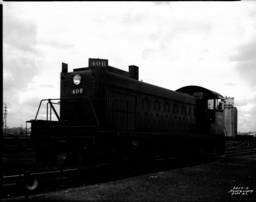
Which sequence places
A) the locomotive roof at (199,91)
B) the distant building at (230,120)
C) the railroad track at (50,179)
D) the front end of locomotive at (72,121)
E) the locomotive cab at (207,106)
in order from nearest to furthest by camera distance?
the railroad track at (50,179) < the front end of locomotive at (72,121) < the locomotive cab at (207,106) < the locomotive roof at (199,91) < the distant building at (230,120)

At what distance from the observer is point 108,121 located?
8945mm

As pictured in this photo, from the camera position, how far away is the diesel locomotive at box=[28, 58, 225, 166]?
784 cm

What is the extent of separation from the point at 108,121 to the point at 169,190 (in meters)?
3.31

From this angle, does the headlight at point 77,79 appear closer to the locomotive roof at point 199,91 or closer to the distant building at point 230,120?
the locomotive roof at point 199,91

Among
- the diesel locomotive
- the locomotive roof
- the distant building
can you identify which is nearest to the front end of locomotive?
the diesel locomotive

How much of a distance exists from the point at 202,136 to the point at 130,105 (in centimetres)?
562

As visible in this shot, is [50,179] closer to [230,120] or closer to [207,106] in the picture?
[207,106]

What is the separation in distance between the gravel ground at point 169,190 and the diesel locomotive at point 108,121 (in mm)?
1352

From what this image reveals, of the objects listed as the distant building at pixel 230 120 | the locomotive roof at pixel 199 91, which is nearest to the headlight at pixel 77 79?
the locomotive roof at pixel 199 91

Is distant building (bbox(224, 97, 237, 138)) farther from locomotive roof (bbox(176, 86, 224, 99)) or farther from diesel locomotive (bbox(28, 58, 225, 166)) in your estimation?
diesel locomotive (bbox(28, 58, 225, 166))

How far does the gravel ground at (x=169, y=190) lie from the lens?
5645 millimetres

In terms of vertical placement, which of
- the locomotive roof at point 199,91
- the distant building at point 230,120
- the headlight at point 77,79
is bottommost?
the distant building at point 230,120

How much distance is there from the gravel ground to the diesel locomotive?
1.35m

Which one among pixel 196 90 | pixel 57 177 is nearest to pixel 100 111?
pixel 57 177
